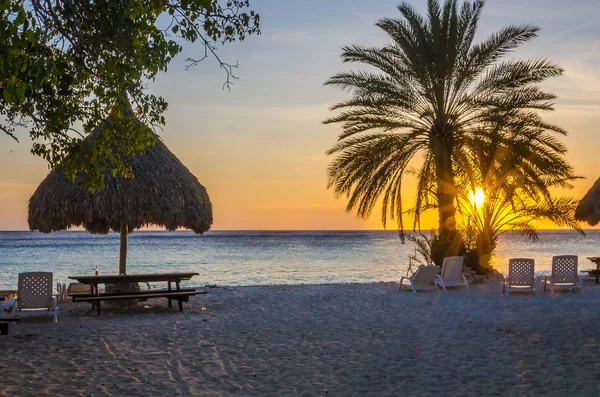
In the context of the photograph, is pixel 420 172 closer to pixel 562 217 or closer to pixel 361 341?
pixel 562 217

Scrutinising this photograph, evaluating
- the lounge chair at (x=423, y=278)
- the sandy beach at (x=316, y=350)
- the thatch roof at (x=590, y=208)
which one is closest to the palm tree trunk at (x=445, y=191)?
the lounge chair at (x=423, y=278)

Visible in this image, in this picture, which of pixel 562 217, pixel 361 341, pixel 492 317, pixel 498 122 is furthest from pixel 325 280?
pixel 361 341

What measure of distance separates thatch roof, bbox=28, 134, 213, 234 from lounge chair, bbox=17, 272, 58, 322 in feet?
6.73

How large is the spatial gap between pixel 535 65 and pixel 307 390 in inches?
472

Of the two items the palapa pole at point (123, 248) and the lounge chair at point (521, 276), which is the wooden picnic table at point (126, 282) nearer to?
the palapa pole at point (123, 248)

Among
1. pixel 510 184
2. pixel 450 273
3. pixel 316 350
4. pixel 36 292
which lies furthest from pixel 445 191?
pixel 36 292

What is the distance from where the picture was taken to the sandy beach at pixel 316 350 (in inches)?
248

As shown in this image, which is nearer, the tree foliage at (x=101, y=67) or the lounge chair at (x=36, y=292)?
the tree foliage at (x=101, y=67)

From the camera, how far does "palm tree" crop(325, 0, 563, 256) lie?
15.9 meters

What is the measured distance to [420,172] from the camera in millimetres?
16250

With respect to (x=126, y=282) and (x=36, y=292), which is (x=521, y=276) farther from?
(x=36, y=292)

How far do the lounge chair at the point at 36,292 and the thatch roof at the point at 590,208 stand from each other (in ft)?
51.0

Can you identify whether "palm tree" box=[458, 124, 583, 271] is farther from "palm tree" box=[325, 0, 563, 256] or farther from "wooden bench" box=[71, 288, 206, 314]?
"wooden bench" box=[71, 288, 206, 314]

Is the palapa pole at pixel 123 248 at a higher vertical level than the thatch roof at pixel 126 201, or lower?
lower
